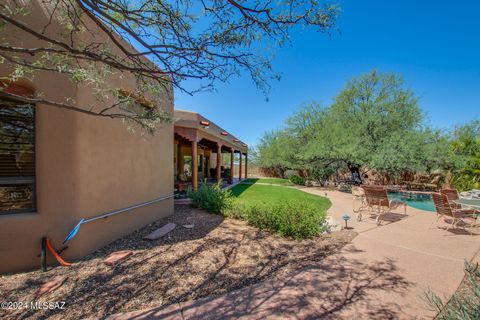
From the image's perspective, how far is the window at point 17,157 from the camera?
11.5 feet

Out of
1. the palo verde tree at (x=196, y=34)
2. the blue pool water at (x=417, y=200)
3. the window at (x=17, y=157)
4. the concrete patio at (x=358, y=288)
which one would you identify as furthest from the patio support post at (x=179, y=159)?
the blue pool water at (x=417, y=200)

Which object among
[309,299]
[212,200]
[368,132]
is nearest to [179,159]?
[212,200]

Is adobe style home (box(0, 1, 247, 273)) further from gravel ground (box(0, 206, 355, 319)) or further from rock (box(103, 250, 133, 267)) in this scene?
rock (box(103, 250, 133, 267))

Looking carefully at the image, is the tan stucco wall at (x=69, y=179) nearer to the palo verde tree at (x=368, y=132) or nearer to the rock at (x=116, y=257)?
the rock at (x=116, y=257)

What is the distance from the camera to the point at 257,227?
5.74 metres

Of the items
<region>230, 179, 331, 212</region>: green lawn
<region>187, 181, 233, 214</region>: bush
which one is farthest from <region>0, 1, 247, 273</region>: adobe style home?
<region>230, 179, 331, 212</region>: green lawn

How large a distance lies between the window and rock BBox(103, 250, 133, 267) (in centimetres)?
156

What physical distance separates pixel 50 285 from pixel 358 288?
4370 mm

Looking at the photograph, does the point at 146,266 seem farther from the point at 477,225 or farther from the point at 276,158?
the point at 276,158

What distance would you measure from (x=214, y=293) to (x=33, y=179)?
3.65 meters

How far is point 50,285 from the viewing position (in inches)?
121

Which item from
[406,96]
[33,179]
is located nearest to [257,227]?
[33,179]

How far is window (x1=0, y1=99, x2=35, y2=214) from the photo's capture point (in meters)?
3.51

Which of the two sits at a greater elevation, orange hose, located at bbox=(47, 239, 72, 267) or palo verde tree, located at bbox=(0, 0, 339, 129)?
palo verde tree, located at bbox=(0, 0, 339, 129)
